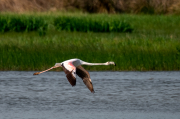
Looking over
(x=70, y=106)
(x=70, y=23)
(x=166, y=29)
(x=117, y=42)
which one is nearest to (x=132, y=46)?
(x=117, y=42)

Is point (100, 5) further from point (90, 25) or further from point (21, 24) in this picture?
point (21, 24)

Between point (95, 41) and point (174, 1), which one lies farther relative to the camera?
point (174, 1)

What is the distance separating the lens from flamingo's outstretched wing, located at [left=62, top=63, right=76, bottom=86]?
8156 mm

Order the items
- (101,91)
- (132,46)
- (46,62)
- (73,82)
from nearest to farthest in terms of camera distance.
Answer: (73,82) → (101,91) → (46,62) → (132,46)

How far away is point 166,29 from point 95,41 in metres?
12.4

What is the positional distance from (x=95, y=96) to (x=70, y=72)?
4.16 m

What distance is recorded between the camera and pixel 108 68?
17609mm

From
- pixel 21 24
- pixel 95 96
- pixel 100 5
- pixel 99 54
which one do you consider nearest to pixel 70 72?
pixel 95 96

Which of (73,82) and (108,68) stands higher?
(73,82)

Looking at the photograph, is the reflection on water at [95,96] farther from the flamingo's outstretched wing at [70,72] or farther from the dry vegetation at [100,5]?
the dry vegetation at [100,5]

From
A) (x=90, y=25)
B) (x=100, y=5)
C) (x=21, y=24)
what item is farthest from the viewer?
(x=100, y=5)

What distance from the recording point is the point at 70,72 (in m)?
8.47

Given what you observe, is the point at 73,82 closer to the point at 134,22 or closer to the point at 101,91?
the point at 101,91

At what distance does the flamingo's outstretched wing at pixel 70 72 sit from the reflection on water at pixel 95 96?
1471 mm
